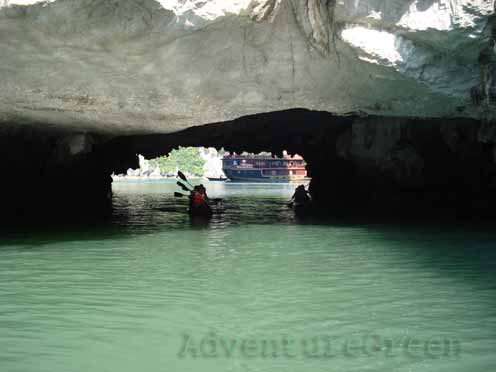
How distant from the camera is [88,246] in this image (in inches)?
344

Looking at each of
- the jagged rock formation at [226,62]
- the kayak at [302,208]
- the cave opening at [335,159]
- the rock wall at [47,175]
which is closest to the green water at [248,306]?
Result: the jagged rock formation at [226,62]

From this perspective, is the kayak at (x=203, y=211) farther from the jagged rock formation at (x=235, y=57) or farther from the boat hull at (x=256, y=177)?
the boat hull at (x=256, y=177)

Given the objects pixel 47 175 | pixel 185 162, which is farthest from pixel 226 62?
pixel 185 162

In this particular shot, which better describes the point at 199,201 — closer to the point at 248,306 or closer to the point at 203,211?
the point at 203,211

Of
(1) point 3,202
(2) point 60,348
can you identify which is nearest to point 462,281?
(2) point 60,348

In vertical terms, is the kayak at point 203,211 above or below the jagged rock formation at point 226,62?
below

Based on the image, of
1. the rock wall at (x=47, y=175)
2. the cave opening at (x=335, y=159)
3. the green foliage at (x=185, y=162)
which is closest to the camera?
the rock wall at (x=47, y=175)

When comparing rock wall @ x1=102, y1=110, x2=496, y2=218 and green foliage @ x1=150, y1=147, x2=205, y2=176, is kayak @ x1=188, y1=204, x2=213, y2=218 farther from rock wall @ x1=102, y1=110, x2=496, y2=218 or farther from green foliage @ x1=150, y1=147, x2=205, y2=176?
green foliage @ x1=150, y1=147, x2=205, y2=176

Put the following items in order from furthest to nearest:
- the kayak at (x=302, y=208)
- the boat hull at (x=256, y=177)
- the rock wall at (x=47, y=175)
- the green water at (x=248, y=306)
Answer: the boat hull at (x=256, y=177) → the kayak at (x=302, y=208) → the rock wall at (x=47, y=175) → the green water at (x=248, y=306)

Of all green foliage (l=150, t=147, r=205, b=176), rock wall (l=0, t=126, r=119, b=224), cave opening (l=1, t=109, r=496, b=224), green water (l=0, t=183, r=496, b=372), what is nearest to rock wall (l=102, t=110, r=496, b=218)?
cave opening (l=1, t=109, r=496, b=224)

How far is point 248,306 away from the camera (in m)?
4.77

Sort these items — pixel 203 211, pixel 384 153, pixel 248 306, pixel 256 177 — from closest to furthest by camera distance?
pixel 248 306, pixel 203 211, pixel 384 153, pixel 256 177

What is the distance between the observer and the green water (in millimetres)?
3486

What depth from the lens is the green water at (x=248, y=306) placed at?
3486 mm
